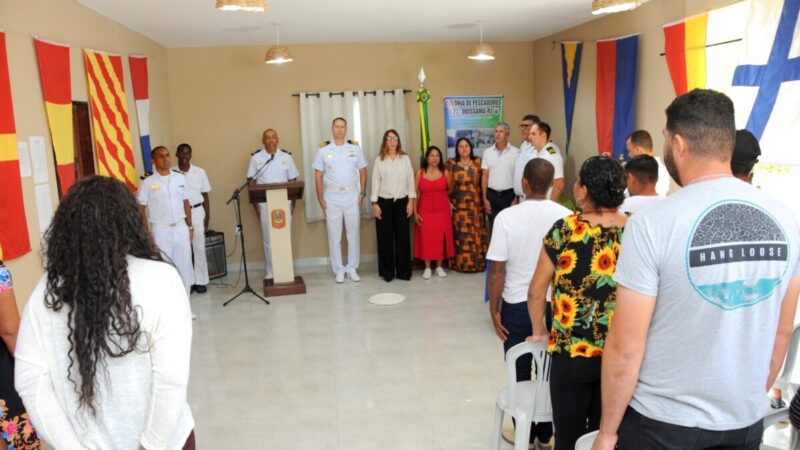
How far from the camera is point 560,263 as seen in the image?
7.34 feet

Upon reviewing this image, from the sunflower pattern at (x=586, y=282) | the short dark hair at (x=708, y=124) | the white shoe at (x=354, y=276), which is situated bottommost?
the white shoe at (x=354, y=276)

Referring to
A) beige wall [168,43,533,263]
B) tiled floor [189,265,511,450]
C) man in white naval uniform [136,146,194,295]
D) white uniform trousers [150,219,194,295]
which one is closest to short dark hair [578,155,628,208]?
tiled floor [189,265,511,450]

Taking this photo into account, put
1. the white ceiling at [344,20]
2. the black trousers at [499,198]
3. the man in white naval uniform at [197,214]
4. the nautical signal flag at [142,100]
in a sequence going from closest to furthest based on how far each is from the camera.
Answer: the white ceiling at [344,20], the nautical signal flag at [142,100], the man in white naval uniform at [197,214], the black trousers at [499,198]

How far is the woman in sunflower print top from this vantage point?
7.14 feet

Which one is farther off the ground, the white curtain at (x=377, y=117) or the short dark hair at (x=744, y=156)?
the white curtain at (x=377, y=117)

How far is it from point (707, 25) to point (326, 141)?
427cm

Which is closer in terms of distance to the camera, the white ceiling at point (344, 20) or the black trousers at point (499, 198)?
the white ceiling at point (344, 20)

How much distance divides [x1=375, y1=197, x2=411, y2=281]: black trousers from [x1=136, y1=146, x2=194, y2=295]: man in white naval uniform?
212 centimetres

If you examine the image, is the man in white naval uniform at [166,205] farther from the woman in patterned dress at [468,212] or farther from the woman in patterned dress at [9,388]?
Answer: the woman in patterned dress at [9,388]

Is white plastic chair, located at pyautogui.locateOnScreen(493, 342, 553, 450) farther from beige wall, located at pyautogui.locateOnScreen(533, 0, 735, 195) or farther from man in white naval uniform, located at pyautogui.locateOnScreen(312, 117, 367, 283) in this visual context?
man in white naval uniform, located at pyautogui.locateOnScreen(312, 117, 367, 283)

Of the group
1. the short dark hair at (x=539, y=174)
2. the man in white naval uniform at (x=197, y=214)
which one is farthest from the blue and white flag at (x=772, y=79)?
the man in white naval uniform at (x=197, y=214)

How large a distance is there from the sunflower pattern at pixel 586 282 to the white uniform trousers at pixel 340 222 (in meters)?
4.97

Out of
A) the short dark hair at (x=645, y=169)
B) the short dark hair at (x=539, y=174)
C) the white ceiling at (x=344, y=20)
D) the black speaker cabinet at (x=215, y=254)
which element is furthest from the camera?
the black speaker cabinet at (x=215, y=254)

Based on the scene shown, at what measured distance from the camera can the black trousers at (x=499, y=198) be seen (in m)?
6.93
